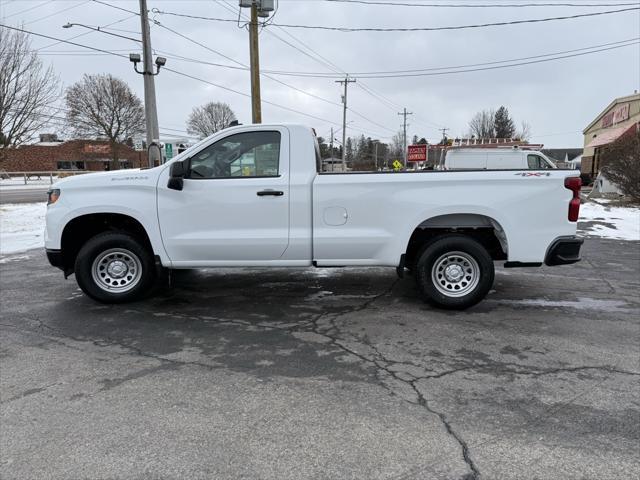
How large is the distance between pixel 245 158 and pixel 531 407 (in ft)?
12.6

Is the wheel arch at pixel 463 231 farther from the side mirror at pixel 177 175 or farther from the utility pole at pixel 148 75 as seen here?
the utility pole at pixel 148 75

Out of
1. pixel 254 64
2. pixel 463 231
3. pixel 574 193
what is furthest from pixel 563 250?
pixel 254 64

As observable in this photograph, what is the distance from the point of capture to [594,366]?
399 cm

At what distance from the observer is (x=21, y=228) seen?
1285cm

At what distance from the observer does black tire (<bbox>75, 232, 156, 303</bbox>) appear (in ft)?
18.2

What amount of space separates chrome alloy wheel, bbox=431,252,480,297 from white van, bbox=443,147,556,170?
15579 millimetres

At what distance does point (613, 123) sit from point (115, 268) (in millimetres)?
39379

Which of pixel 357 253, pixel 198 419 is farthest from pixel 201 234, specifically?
pixel 198 419

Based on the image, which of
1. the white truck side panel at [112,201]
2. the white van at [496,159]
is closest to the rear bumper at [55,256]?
the white truck side panel at [112,201]

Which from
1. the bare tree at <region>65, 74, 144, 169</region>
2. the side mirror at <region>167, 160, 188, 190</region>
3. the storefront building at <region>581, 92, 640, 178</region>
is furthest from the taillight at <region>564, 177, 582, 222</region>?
the bare tree at <region>65, 74, 144, 169</region>

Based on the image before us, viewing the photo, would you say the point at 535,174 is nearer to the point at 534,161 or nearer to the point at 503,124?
the point at 534,161

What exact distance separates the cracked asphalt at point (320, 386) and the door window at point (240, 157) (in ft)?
5.25

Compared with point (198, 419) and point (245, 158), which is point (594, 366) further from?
point (245, 158)

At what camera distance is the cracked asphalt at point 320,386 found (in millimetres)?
2719
